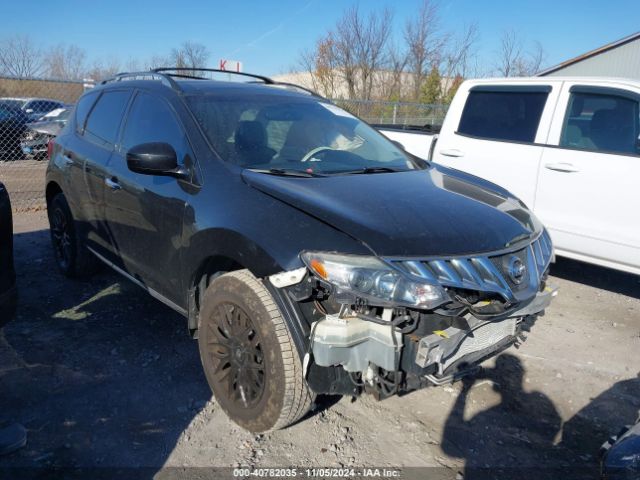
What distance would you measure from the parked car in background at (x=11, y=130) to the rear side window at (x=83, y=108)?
30.2 ft

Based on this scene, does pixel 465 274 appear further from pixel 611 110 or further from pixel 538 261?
pixel 611 110

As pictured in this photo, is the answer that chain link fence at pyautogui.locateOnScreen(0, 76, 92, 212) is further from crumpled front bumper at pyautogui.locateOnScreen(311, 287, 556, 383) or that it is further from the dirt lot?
crumpled front bumper at pyautogui.locateOnScreen(311, 287, 556, 383)

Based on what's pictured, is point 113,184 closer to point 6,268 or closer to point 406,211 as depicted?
point 6,268

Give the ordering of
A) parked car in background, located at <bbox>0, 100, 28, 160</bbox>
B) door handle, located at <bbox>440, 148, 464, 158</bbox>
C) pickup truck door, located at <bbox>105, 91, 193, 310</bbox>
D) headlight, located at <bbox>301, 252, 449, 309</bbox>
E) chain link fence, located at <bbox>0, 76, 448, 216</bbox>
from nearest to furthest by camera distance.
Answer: headlight, located at <bbox>301, 252, 449, 309</bbox>
pickup truck door, located at <bbox>105, 91, 193, 310</bbox>
door handle, located at <bbox>440, 148, 464, 158</bbox>
chain link fence, located at <bbox>0, 76, 448, 216</bbox>
parked car in background, located at <bbox>0, 100, 28, 160</bbox>

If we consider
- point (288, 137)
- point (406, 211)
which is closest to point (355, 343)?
point (406, 211)

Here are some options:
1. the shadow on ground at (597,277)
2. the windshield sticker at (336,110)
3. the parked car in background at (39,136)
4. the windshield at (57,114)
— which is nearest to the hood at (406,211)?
the windshield sticker at (336,110)

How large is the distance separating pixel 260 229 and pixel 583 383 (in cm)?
246

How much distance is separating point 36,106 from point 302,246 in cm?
1623

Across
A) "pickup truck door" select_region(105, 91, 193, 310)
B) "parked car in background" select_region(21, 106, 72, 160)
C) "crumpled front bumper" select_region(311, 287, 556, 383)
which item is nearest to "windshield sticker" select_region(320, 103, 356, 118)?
"pickup truck door" select_region(105, 91, 193, 310)

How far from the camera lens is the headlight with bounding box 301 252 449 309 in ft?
7.13

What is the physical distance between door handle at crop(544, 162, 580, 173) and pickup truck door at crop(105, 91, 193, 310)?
3478 mm

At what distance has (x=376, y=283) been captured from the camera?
7.22ft

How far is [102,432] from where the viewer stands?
2.79m

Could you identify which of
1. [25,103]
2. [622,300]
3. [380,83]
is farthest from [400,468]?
[380,83]
